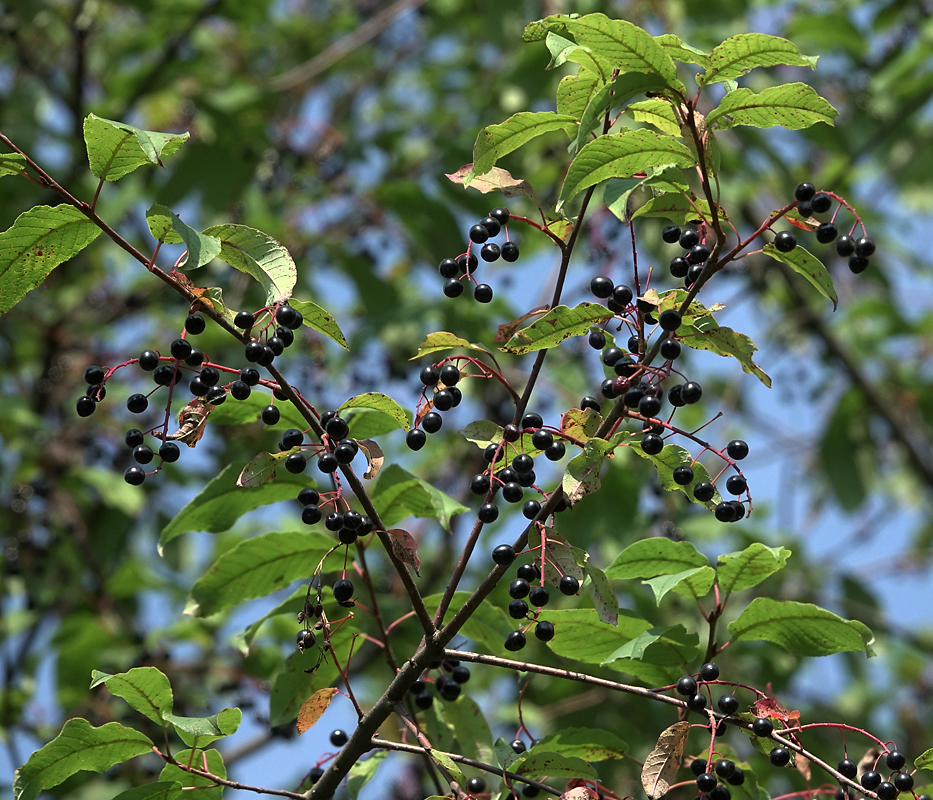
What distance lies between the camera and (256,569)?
222 centimetres

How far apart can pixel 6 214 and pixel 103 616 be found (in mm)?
2168

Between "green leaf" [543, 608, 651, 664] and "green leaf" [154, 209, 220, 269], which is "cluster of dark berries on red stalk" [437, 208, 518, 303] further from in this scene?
"green leaf" [543, 608, 651, 664]

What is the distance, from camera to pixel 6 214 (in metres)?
5.11

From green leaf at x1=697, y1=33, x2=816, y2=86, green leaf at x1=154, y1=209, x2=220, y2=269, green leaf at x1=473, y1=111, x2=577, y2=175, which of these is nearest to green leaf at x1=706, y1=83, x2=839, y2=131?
green leaf at x1=697, y1=33, x2=816, y2=86

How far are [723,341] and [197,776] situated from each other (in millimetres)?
1273

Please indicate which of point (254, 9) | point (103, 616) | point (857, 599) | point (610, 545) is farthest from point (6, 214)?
point (857, 599)

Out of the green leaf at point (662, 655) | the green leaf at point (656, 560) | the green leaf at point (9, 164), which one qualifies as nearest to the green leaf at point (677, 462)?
the green leaf at point (656, 560)

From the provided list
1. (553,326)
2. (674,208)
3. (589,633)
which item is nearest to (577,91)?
(674,208)

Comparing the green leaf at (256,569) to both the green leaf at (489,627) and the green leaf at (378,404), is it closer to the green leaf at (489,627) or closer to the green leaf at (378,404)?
the green leaf at (489,627)

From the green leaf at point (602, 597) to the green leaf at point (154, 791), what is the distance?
86 cm

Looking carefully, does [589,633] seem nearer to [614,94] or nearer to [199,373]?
Result: [199,373]

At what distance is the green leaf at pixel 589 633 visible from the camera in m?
2.00

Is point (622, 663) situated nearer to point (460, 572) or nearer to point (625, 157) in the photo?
point (460, 572)

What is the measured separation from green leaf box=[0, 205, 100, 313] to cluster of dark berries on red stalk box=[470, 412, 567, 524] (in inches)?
32.2
